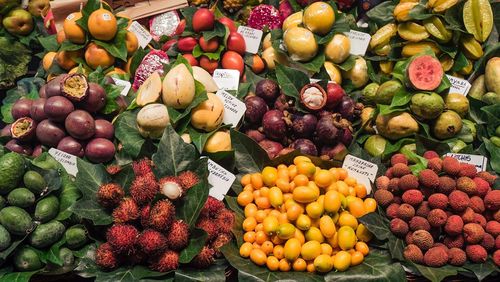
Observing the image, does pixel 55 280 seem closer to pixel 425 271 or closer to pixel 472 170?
pixel 425 271

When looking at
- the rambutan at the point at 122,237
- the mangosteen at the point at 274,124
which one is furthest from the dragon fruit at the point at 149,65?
the rambutan at the point at 122,237

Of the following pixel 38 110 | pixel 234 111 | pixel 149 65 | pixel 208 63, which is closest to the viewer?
pixel 38 110

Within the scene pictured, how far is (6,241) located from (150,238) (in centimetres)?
53

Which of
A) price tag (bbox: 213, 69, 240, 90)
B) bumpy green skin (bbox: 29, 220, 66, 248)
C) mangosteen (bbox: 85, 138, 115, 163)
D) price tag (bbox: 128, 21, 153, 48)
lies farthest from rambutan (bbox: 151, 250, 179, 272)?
price tag (bbox: 128, 21, 153, 48)

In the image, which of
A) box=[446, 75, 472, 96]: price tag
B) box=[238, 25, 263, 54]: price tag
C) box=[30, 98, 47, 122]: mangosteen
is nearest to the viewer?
box=[30, 98, 47, 122]: mangosteen

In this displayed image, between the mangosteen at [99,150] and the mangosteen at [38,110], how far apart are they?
0.27m

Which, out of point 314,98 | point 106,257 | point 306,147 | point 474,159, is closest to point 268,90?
point 314,98

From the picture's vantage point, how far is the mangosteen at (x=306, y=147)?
218 centimetres

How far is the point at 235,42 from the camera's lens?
106 inches

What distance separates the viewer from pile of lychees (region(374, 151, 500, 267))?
174 cm

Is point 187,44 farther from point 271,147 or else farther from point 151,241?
point 151,241

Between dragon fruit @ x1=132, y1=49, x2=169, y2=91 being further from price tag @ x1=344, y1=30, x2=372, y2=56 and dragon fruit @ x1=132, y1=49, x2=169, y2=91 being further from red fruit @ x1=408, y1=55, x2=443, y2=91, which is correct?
red fruit @ x1=408, y1=55, x2=443, y2=91

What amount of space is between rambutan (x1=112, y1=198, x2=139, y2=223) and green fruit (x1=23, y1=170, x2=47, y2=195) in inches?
13.7

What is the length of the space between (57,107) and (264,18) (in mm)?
1456
